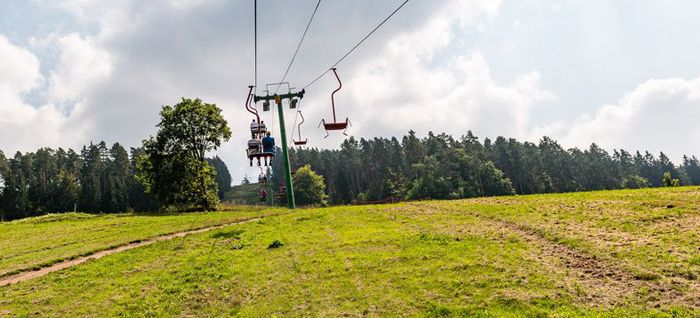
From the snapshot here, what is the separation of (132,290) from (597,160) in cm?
20386

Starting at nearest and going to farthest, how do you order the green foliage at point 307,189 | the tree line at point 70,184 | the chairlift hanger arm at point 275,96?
the chairlift hanger arm at point 275,96 → the tree line at point 70,184 → the green foliage at point 307,189

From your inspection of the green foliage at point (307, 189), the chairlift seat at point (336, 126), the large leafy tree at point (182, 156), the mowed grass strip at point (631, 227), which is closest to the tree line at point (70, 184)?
the green foliage at point (307, 189)

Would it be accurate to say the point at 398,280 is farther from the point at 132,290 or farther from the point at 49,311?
the point at 49,311

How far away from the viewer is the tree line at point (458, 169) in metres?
120

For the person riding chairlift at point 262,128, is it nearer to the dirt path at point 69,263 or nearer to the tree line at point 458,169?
the dirt path at point 69,263

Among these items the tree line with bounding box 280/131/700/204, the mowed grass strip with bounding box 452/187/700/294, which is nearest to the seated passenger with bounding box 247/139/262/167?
the mowed grass strip with bounding box 452/187/700/294

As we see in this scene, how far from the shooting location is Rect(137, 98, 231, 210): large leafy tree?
55.5 m

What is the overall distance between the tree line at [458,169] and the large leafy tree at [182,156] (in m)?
69.0

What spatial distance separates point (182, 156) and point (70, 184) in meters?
87.2

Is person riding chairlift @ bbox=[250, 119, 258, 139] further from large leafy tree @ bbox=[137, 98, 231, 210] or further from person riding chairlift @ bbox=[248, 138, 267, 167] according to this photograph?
large leafy tree @ bbox=[137, 98, 231, 210]

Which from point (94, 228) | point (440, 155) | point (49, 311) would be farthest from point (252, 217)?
point (440, 155)

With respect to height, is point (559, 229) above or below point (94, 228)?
below

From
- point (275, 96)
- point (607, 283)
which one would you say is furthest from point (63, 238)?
point (607, 283)

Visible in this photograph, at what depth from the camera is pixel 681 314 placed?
10.0 metres
